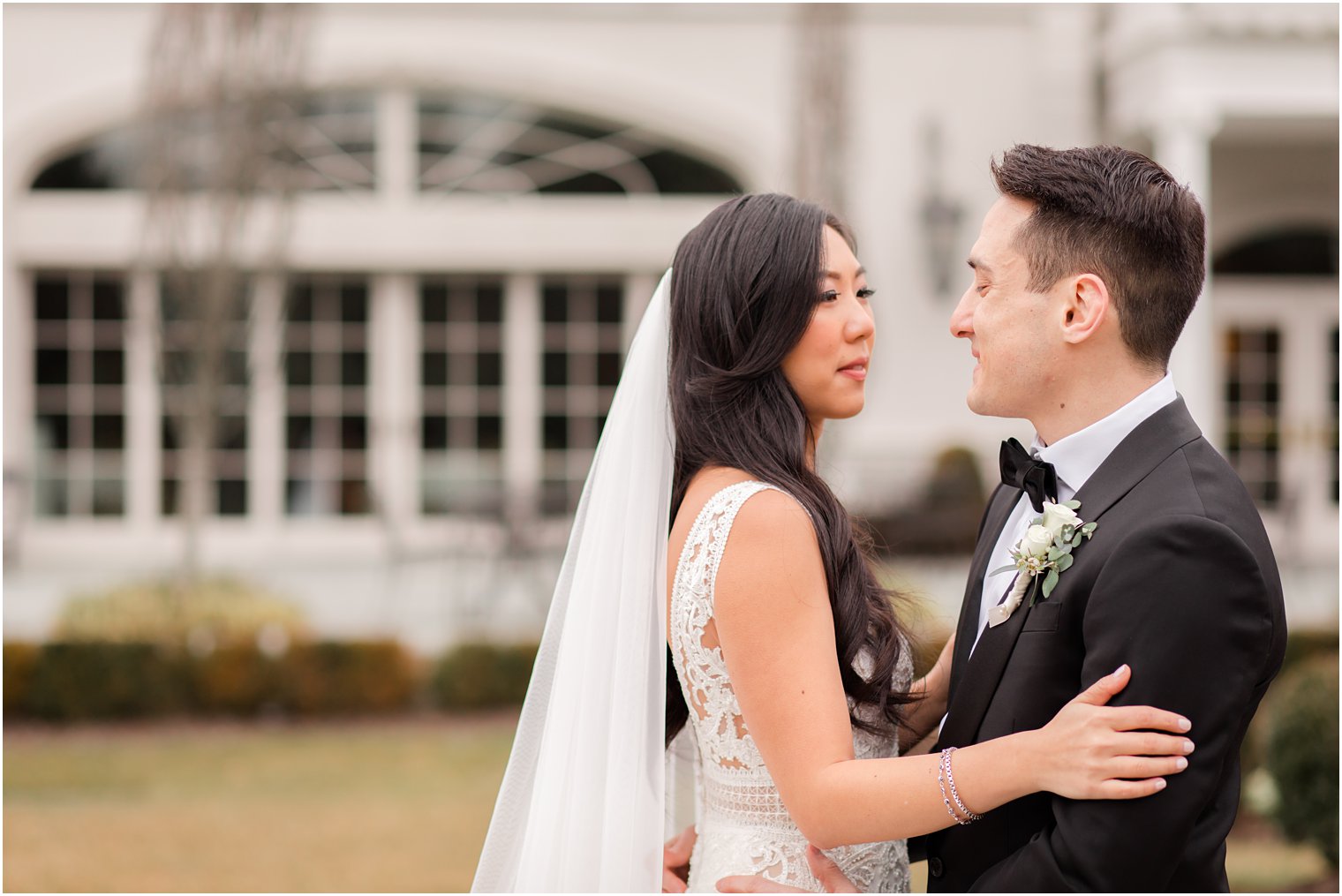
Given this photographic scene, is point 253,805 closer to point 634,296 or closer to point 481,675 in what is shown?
point 481,675

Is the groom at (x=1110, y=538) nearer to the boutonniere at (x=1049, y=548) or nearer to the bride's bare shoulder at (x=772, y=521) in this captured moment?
the boutonniere at (x=1049, y=548)

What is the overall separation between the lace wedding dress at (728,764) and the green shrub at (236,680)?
6911mm

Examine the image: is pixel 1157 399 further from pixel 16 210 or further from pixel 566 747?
pixel 16 210

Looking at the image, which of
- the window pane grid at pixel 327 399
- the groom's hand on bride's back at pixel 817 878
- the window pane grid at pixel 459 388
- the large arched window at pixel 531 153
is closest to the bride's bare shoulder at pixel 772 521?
the groom's hand on bride's back at pixel 817 878

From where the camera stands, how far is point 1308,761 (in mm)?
5434

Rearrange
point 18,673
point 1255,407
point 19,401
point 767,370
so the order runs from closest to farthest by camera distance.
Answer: point 767,370 → point 18,673 → point 19,401 → point 1255,407

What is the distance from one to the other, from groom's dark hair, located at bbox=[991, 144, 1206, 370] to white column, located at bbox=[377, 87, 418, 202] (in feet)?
39.6

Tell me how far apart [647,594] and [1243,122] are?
11258 millimetres

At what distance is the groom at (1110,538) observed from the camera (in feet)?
6.08

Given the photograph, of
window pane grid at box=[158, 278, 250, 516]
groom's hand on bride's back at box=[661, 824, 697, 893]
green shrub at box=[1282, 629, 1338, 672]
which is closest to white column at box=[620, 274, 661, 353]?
window pane grid at box=[158, 278, 250, 516]

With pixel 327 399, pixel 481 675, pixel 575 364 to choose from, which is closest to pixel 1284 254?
pixel 575 364

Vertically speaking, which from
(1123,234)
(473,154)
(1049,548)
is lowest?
(1049,548)

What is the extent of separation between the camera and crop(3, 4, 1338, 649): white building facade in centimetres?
1312

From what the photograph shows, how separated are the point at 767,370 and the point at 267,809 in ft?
19.0
